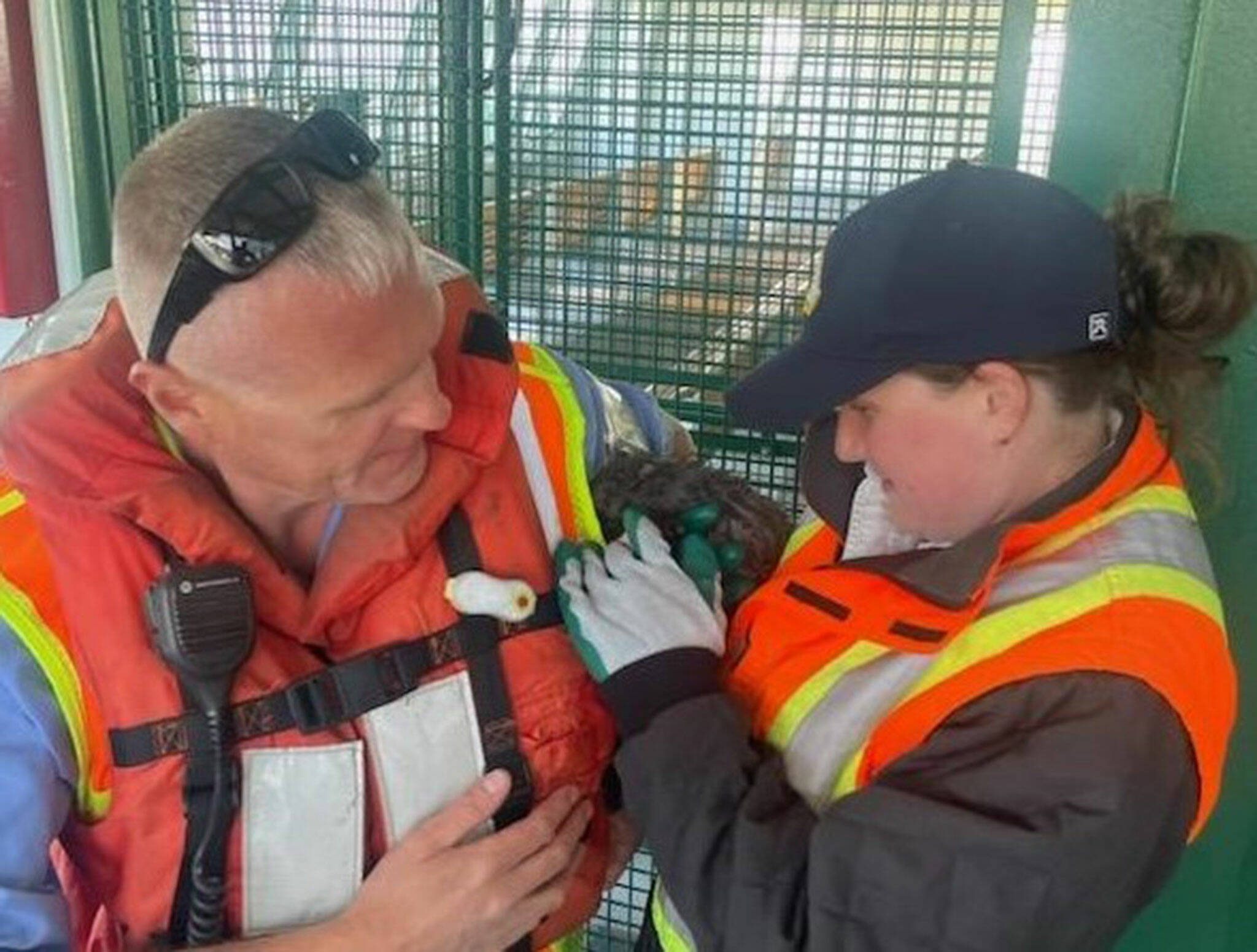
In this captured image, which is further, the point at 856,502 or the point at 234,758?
the point at 856,502

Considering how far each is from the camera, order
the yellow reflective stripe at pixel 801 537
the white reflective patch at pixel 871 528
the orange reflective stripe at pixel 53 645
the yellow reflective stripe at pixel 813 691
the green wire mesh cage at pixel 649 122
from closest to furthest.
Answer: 1. the orange reflective stripe at pixel 53 645
2. the yellow reflective stripe at pixel 813 691
3. the white reflective patch at pixel 871 528
4. the yellow reflective stripe at pixel 801 537
5. the green wire mesh cage at pixel 649 122

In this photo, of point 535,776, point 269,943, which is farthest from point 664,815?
point 269,943

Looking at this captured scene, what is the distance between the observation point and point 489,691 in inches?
54.5

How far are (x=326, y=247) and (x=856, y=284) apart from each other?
1.58 feet

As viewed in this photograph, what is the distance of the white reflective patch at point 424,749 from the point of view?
1.34 m

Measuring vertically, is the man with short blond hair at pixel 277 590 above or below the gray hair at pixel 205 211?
below

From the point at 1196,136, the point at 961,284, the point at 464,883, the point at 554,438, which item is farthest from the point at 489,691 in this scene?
the point at 1196,136

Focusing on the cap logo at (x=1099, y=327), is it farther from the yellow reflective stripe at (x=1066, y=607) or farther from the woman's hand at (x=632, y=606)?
the woman's hand at (x=632, y=606)

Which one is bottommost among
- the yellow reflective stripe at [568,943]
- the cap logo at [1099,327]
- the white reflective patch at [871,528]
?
the yellow reflective stripe at [568,943]

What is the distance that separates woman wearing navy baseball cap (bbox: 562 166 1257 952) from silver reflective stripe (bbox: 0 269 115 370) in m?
0.55

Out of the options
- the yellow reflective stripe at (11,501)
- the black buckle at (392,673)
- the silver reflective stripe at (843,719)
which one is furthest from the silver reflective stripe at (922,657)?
the yellow reflective stripe at (11,501)

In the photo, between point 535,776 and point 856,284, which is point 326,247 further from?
point 535,776

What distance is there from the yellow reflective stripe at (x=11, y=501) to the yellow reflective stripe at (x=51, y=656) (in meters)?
0.09

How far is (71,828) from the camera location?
1.29 meters
